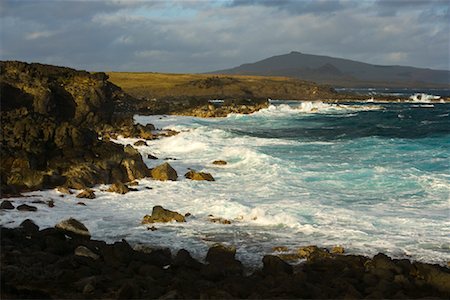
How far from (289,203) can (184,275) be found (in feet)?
27.6

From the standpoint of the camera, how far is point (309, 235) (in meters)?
15.8

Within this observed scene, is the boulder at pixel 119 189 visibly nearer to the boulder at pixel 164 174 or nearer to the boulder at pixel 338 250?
the boulder at pixel 164 174

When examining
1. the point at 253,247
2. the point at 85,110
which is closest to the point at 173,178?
the point at 253,247

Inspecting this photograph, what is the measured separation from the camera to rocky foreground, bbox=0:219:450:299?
34.7 feet

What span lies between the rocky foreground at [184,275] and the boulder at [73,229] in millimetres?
790

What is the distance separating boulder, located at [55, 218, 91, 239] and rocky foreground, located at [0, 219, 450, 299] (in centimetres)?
79

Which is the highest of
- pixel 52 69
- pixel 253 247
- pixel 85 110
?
pixel 52 69

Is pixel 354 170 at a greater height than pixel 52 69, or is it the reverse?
pixel 52 69

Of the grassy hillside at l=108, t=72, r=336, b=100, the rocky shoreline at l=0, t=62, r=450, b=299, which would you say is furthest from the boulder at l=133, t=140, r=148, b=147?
the grassy hillside at l=108, t=72, r=336, b=100

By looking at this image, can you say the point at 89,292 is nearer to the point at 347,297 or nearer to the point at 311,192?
the point at 347,297

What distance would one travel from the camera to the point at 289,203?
63.5 feet

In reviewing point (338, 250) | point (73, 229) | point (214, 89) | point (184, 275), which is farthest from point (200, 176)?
point (214, 89)

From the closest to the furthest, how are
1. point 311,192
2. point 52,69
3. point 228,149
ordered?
point 311,192 → point 228,149 → point 52,69

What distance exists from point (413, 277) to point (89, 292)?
288 inches
